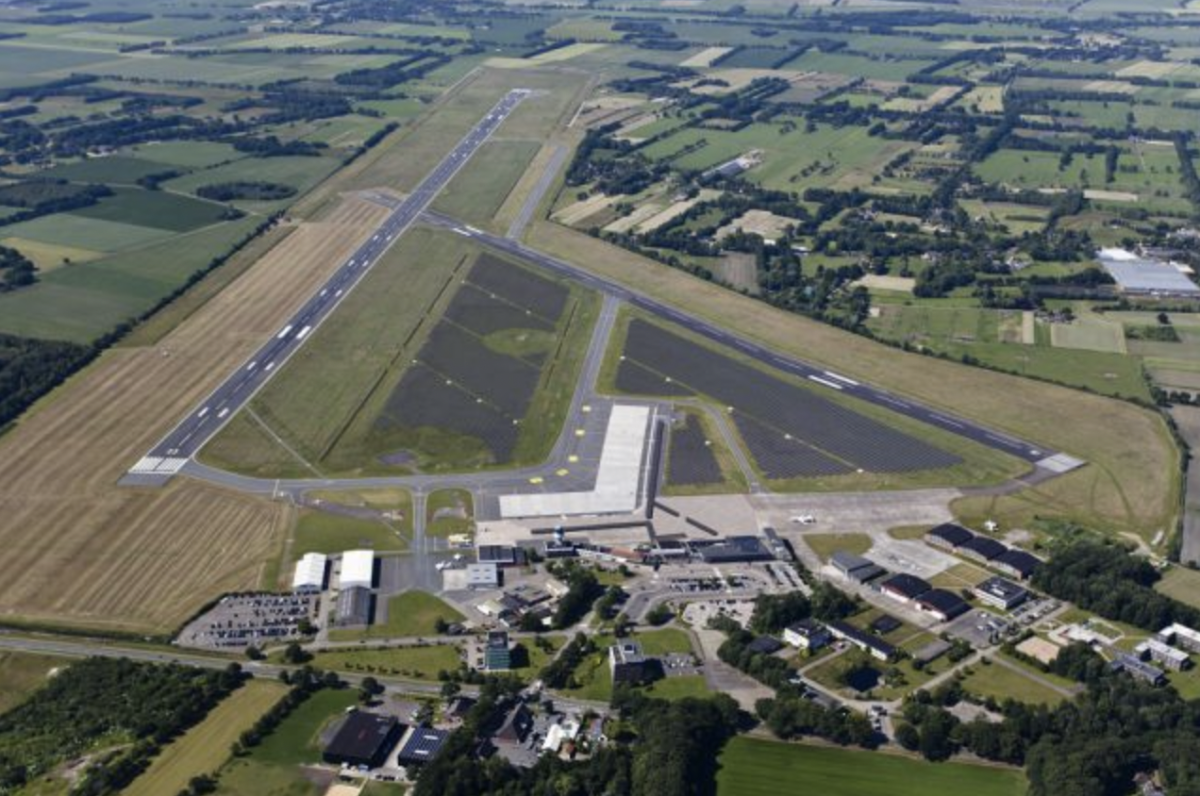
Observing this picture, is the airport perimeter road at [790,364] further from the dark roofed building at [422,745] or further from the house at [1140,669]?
the dark roofed building at [422,745]

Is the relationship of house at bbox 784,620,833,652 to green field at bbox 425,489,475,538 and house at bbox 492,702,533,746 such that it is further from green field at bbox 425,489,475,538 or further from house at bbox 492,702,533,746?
green field at bbox 425,489,475,538

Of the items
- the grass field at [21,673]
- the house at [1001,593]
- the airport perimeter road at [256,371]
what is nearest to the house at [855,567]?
the house at [1001,593]

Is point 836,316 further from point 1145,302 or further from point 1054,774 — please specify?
point 1054,774

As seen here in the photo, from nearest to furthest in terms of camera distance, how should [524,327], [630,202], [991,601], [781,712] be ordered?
1. [781,712]
2. [991,601]
3. [524,327]
4. [630,202]

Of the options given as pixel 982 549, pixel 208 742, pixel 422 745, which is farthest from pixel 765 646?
pixel 208 742

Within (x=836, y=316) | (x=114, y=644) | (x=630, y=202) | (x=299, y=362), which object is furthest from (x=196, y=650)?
(x=630, y=202)

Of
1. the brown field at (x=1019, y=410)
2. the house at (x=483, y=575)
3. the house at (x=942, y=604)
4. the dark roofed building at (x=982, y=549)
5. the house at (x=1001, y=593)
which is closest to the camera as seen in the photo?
the house at (x=942, y=604)

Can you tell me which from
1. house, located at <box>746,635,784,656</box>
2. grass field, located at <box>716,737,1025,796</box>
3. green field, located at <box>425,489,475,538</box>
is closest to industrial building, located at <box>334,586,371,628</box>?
green field, located at <box>425,489,475,538</box>
